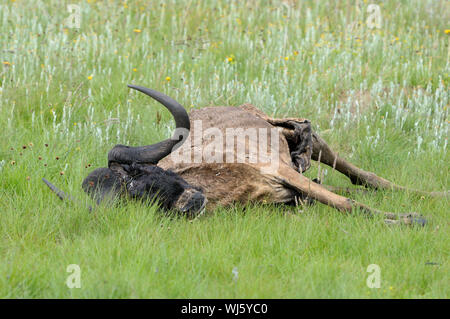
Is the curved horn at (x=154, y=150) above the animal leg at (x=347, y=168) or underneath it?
above

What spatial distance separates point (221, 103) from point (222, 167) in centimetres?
287

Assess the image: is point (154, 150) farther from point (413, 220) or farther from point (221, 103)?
point (221, 103)

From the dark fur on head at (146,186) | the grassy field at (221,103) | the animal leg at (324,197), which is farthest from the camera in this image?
the animal leg at (324,197)

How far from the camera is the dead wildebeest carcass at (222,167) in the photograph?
16.2ft

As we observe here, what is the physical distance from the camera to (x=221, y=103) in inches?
322

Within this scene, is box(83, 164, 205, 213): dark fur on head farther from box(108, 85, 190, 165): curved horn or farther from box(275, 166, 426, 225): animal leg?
box(275, 166, 426, 225): animal leg

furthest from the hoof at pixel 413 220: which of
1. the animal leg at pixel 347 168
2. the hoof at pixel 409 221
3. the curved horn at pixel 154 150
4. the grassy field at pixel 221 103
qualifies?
the curved horn at pixel 154 150

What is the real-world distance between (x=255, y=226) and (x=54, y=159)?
2.44m

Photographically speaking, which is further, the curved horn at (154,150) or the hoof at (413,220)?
the hoof at (413,220)

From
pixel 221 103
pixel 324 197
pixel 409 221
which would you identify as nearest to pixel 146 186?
pixel 324 197

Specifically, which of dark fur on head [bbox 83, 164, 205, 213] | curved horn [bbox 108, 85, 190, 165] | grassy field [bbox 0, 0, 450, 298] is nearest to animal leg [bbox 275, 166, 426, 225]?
grassy field [bbox 0, 0, 450, 298]

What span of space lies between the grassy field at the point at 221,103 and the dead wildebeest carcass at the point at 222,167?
16 cm

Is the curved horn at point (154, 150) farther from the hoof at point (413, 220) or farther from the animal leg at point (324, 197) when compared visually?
the hoof at point (413, 220)
